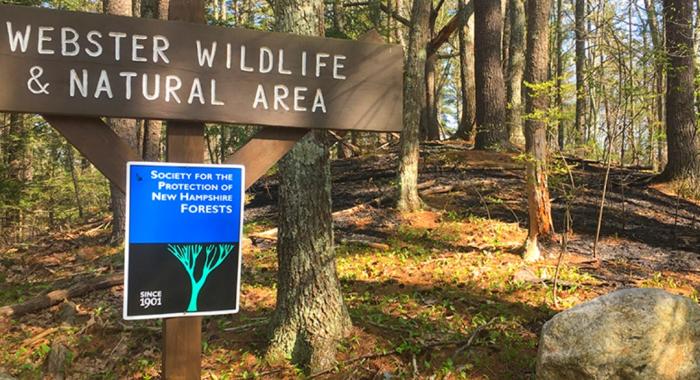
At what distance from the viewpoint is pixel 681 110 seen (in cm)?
1068

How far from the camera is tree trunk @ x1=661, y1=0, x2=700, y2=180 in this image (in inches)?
411

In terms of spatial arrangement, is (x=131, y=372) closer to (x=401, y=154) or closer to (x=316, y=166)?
(x=316, y=166)

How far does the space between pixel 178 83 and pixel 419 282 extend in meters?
4.43

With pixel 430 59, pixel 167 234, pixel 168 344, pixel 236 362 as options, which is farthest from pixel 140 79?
pixel 430 59

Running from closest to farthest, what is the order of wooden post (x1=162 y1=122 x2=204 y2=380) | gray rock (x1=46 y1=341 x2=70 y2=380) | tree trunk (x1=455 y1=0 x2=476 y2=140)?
wooden post (x1=162 y1=122 x2=204 y2=380) → gray rock (x1=46 y1=341 x2=70 y2=380) → tree trunk (x1=455 y1=0 x2=476 y2=140)

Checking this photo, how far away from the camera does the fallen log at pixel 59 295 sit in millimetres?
6102

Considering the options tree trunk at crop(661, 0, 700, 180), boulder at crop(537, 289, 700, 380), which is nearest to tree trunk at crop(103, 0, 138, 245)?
boulder at crop(537, 289, 700, 380)

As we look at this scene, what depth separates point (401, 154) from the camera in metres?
8.84

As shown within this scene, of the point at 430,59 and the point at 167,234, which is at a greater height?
the point at 430,59

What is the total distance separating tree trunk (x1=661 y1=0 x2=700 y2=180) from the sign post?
1009cm

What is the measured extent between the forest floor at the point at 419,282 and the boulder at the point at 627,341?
52cm

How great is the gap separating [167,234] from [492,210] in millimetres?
7465

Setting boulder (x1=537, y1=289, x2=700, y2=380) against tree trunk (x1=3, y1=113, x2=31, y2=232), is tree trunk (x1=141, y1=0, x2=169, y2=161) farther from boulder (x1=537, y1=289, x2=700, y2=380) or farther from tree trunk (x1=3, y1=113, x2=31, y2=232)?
boulder (x1=537, y1=289, x2=700, y2=380)

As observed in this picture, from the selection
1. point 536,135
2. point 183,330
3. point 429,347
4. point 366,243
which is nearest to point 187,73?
point 183,330
